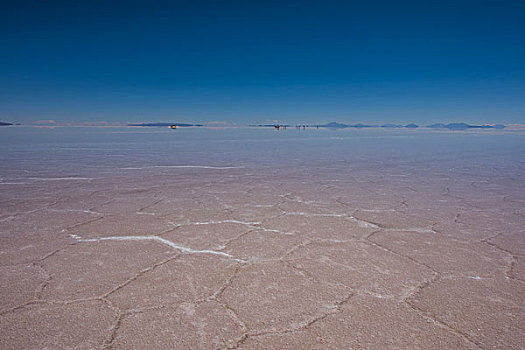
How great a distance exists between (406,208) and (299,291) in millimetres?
1865

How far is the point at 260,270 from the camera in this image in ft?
5.42

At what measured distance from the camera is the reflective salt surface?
1.17m

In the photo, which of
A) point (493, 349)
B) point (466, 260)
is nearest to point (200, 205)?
point (466, 260)

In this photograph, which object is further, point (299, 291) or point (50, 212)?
point (50, 212)

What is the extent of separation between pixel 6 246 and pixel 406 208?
10.0ft

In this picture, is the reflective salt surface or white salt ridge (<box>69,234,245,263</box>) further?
white salt ridge (<box>69,234,245,263</box>)

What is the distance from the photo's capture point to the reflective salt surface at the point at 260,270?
46.1 inches

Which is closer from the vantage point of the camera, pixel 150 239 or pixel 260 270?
pixel 260 270

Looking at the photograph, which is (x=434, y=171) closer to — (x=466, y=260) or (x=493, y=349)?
(x=466, y=260)

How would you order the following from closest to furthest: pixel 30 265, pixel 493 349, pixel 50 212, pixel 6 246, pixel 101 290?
pixel 493 349 → pixel 101 290 → pixel 30 265 → pixel 6 246 → pixel 50 212

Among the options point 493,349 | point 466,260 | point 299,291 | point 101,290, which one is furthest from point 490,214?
point 101,290

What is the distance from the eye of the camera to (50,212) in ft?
8.66

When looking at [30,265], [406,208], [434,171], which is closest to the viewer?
[30,265]

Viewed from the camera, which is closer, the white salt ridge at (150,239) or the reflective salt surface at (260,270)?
the reflective salt surface at (260,270)
